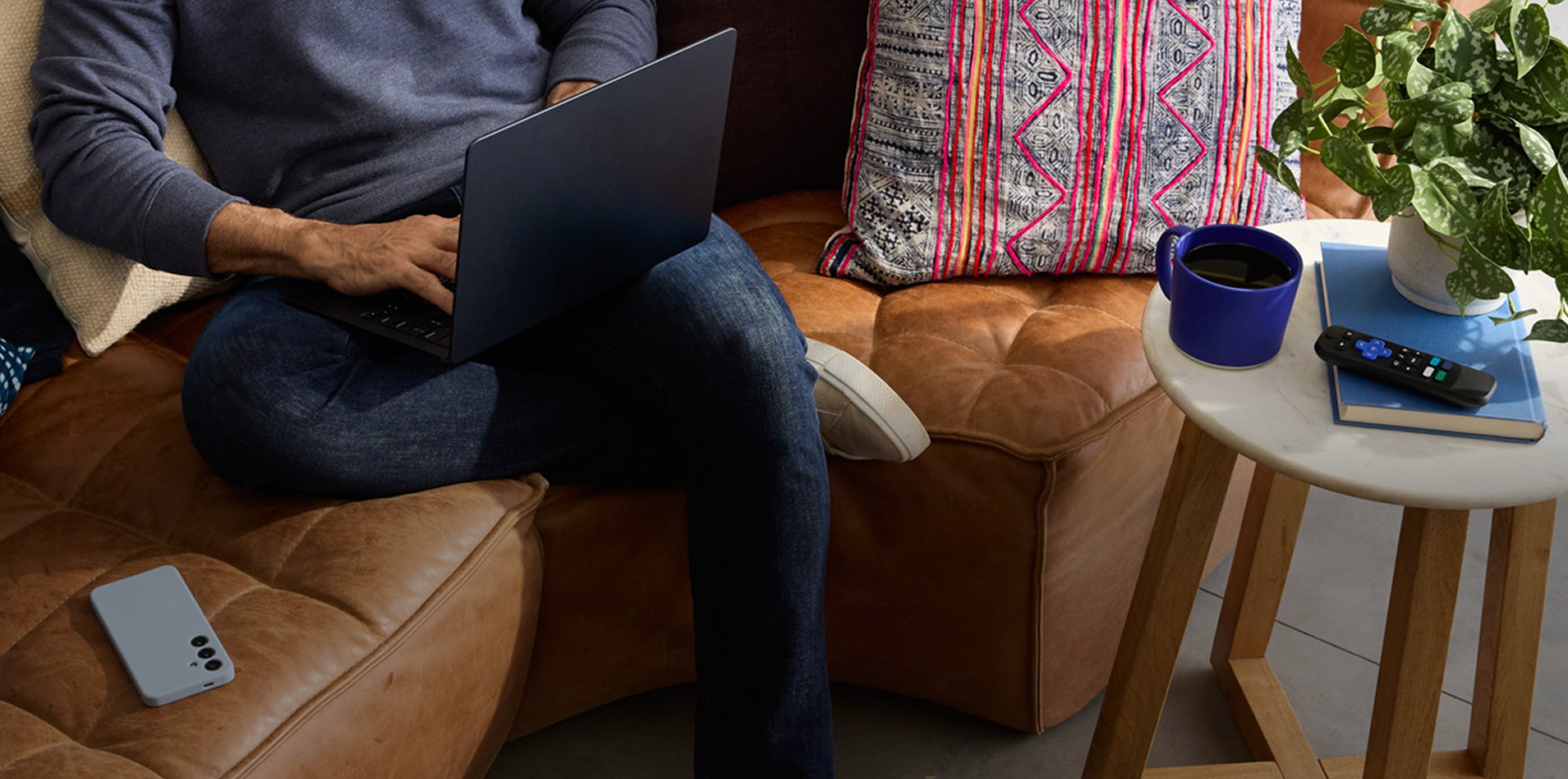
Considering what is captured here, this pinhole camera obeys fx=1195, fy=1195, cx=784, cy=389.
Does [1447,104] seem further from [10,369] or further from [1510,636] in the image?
[10,369]

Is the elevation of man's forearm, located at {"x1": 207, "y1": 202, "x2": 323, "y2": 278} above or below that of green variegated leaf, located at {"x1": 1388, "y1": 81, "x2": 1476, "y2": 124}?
below

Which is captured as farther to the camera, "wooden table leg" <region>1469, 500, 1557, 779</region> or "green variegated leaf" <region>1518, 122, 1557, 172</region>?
"wooden table leg" <region>1469, 500, 1557, 779</region>

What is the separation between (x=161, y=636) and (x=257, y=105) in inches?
25.4

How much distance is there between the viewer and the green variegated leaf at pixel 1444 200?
0.91 m

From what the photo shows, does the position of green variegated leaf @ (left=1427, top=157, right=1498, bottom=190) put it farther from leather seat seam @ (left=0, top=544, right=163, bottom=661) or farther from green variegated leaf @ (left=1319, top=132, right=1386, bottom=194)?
leather seat seam @ (left=0, top=544, right=163, bottom=661)

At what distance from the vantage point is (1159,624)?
113 centimetres

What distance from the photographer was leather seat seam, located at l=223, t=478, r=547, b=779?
0.95 meters

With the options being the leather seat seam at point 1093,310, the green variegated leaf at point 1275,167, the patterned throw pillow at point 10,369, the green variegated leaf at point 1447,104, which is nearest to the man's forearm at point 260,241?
the patterned throw pillow at point 10,369

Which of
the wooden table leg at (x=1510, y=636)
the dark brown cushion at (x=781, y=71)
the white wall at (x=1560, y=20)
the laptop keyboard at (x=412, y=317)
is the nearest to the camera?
the wooden table leg at (x=1510, y=636)

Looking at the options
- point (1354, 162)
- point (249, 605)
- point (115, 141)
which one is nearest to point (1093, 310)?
point (1354, 162)

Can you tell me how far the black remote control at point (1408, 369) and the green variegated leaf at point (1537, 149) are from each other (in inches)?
6.6

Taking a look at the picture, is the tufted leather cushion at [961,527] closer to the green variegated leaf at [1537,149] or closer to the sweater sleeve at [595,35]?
the sweater sleeve at [595,35]

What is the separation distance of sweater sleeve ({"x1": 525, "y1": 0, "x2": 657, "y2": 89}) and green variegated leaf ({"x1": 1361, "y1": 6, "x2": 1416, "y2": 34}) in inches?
31.3

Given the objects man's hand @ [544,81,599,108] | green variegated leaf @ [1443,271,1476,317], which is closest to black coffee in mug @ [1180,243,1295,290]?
green variegated leaf @ [1443,271,1476,317]
